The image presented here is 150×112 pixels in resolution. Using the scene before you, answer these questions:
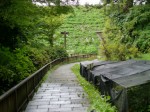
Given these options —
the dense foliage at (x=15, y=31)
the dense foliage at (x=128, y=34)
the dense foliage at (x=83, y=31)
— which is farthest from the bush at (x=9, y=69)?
the dense foliage at (x=83, y=31)

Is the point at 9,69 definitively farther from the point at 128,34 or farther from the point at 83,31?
the point at 83,31

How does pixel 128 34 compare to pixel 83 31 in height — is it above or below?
below

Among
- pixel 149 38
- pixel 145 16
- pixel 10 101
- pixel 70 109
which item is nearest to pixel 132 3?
pixel 145 16

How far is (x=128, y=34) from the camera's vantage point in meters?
26.7

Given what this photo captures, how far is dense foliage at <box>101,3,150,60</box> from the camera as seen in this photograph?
21000mm

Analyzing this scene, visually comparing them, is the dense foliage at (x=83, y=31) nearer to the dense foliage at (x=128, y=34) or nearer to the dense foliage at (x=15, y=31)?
the dense foliage at (x=128, y=34)

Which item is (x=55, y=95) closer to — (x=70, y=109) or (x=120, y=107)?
(x=70, y=109)

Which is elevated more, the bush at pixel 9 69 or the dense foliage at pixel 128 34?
the dense foliage at pixel 128 34

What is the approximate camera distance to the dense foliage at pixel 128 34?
68.9 ft

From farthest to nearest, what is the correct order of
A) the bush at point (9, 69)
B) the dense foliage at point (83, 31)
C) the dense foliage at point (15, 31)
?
the dense foliage at point (83, 31)
the bush at point (9, 69)
the dense foliage at point (15, 31)

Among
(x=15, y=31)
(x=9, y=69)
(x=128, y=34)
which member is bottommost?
(x=9, y=69)

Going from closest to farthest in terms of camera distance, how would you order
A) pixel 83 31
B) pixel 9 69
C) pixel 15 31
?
pixel 9 69 < pixel 15 31 < pixel 83 31

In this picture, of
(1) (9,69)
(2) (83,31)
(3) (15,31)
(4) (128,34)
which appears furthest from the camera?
(2) (83,31)

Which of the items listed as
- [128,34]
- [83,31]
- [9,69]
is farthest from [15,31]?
[83,31]
